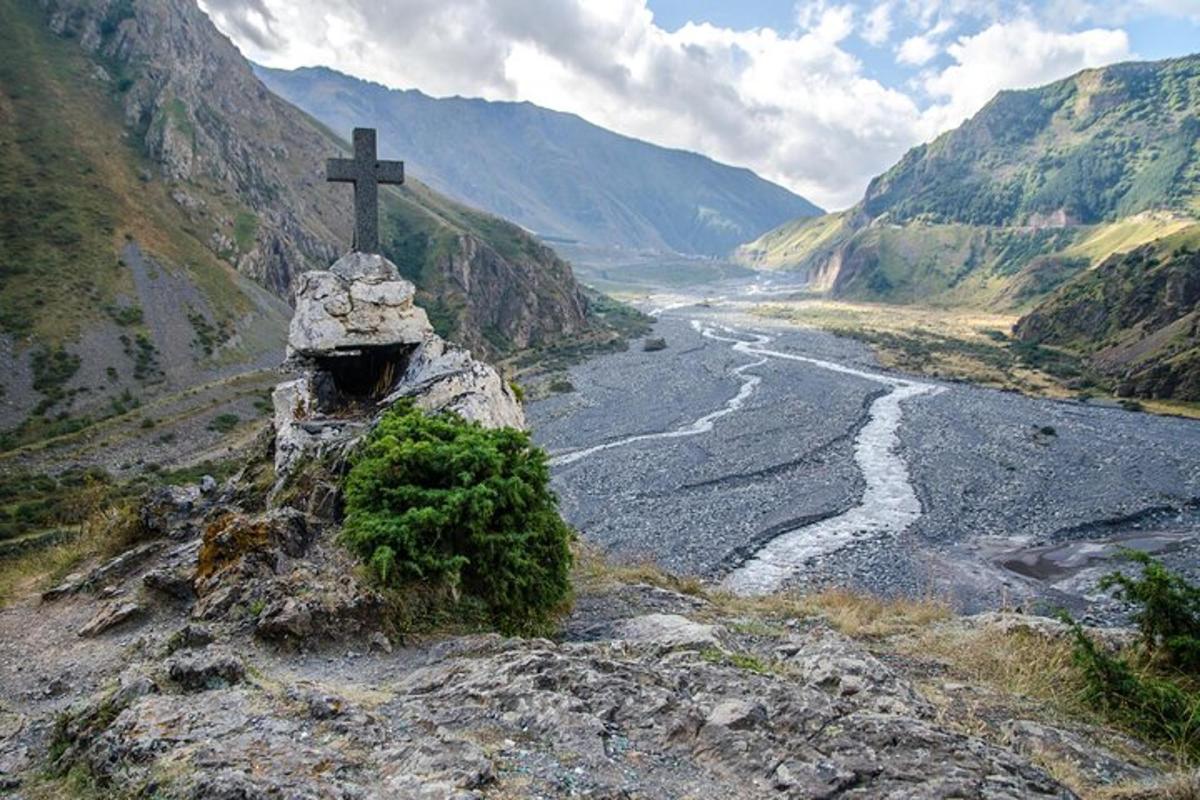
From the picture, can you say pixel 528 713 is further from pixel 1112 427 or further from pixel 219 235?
pixel 219 235

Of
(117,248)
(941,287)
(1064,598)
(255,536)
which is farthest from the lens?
(941,287)

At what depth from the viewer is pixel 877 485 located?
34125 mm

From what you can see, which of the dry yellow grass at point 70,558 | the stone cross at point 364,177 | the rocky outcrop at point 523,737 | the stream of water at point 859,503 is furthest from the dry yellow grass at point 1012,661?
the dry yellow grass at point 70,558

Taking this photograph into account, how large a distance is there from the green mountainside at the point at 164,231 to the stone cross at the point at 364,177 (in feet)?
142

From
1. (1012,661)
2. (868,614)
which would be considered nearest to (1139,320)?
(868,614)

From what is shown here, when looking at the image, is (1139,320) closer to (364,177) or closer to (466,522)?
(364,177)

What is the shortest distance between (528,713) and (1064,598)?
21.9 meters

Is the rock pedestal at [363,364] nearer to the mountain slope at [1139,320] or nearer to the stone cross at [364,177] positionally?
the stone cross at [364,177]

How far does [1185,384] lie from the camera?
5638 cm

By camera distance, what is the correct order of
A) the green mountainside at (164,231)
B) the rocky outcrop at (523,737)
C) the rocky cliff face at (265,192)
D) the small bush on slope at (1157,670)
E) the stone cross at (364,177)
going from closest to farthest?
the rocky outcrop at (523,737) < the small bush on slope at (1157,670) < the stone cross at (364,177) < the green mountainside at (164,231) < the rocky cliff face at (265,192)

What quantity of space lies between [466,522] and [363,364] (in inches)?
350

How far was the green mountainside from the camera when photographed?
56.2m

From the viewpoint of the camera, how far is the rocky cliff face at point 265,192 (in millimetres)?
88000

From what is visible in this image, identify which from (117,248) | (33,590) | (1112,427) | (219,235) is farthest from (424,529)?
(219,235)
